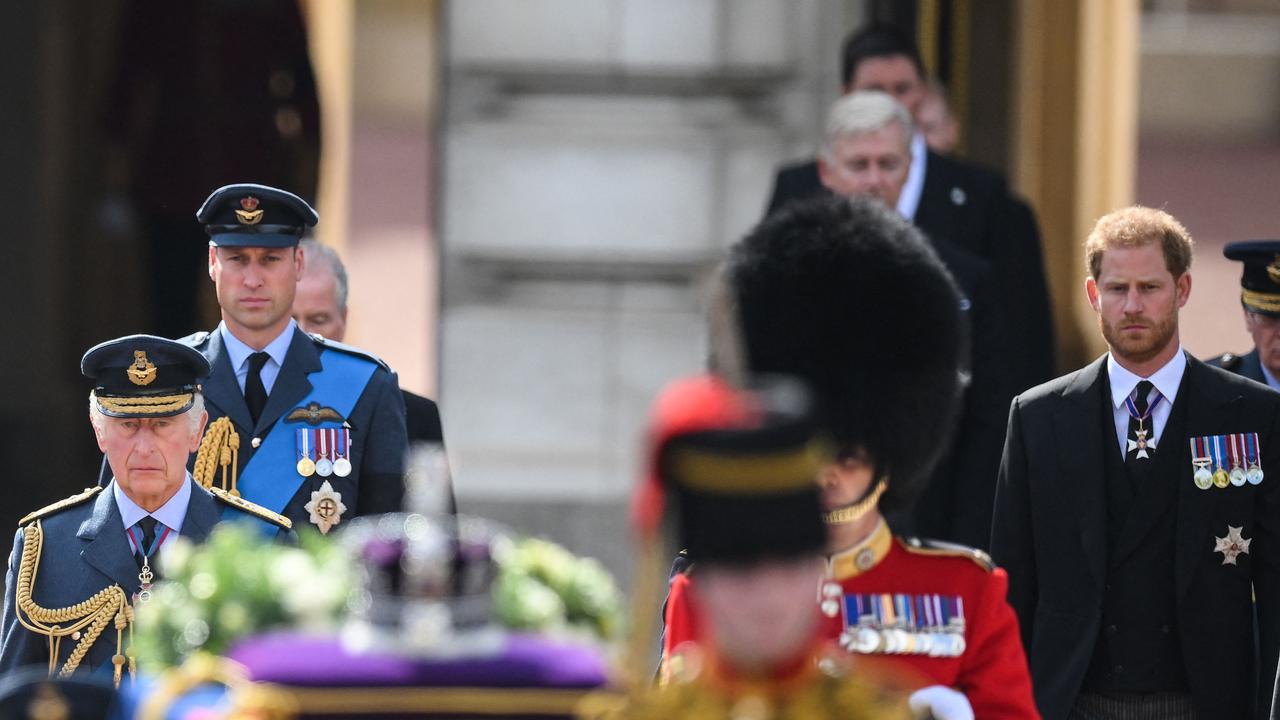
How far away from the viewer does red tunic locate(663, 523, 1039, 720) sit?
10.9 ft

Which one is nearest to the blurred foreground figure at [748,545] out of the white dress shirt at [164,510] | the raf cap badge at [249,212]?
the white dress shirt at [164,510]

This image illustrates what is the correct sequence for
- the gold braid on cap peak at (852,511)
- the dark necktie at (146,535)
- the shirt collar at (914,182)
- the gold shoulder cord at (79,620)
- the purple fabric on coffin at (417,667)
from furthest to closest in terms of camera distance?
the shirt collar at (914,182), the dark necktie at (146,535), the gold shoulder cord at (79,620), the gold braid on cap peak at (852,511), the purple fabric on coffin at (417,667)

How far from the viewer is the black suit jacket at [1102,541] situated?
4.91 m

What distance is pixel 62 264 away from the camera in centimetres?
776

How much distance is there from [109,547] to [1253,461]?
7.91 ft

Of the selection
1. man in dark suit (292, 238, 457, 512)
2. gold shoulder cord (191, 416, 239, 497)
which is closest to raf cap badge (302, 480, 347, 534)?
gold shoulder cord (191, 416, 239, 497)

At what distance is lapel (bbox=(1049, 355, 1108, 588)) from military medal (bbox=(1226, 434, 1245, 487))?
0.27 meters

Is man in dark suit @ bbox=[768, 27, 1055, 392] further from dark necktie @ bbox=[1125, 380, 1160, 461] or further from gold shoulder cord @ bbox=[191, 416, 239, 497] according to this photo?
gold shoulder cord @ bbox=[191, 416, 239, 497]

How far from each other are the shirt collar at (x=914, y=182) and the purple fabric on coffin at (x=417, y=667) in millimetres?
3720

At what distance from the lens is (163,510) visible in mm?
4371

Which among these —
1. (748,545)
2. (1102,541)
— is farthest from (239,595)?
(1102,541)

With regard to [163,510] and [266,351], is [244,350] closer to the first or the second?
[266,351]

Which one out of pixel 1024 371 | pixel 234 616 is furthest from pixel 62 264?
pixel 234 616

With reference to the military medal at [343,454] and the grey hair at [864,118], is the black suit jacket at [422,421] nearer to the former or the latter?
the military medal at [343,454]
